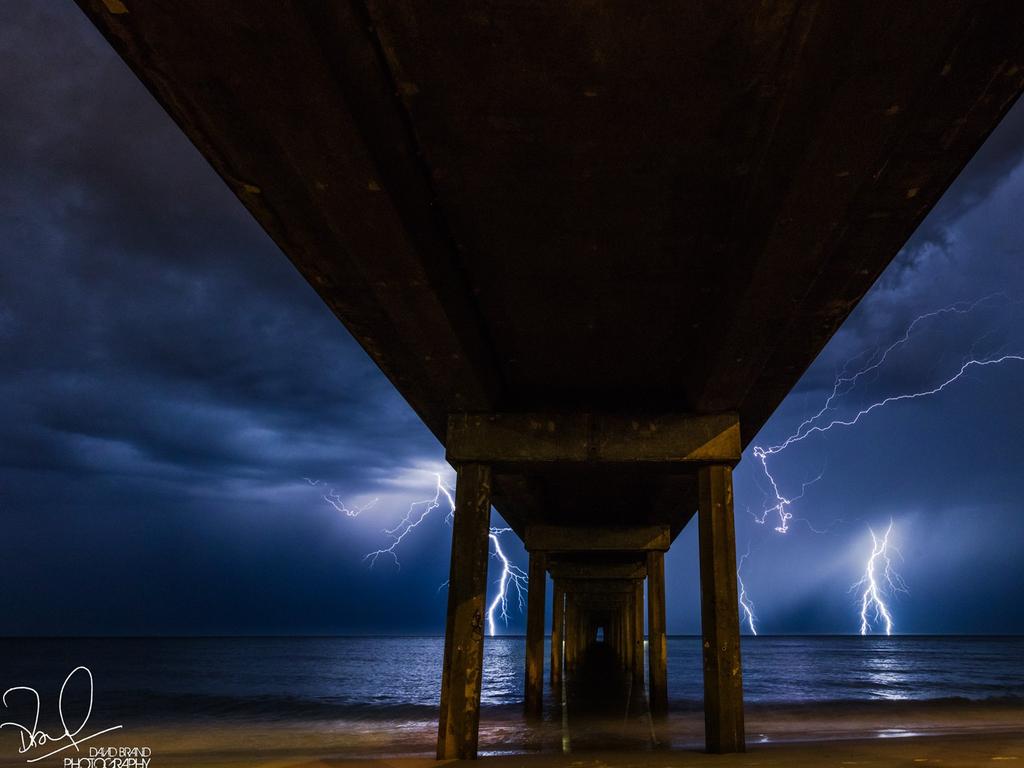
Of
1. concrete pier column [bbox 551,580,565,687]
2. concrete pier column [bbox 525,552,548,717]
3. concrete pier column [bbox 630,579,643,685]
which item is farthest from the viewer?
concrete pier column [bbox 630,579,643,685]

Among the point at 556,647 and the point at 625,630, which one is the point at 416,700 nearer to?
the point at 556,647

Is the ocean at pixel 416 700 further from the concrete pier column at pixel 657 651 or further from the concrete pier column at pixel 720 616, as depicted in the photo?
the concrete pier column at pixel 720 616

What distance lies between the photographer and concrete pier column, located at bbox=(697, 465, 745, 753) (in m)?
7.91

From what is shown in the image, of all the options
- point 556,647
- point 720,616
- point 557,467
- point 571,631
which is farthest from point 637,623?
point 720,616

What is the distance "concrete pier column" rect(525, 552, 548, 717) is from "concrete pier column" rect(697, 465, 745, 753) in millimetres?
→ 8259

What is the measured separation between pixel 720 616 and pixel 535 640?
9.69m

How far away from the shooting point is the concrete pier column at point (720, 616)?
7906 mm

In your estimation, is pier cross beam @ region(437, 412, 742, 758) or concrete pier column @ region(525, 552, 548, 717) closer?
pier cross beam @ region(437, 412, 742, 758)

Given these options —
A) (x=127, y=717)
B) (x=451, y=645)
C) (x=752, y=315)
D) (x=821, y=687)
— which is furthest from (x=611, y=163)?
(x=821, y=687)

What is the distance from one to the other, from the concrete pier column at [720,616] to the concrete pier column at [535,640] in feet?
27.1

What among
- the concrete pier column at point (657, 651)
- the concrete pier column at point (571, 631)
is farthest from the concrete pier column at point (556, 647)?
the concrete pier column at point (571, 631)

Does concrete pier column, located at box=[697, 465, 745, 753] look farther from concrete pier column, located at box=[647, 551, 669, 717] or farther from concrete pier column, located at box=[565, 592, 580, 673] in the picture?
concrete pier column, located at box=[565, 592, 580, 673]

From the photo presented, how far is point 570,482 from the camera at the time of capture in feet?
45.5

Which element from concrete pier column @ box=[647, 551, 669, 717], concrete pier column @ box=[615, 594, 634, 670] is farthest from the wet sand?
concrete pier column @ box=[615, 594, 634, 670]
